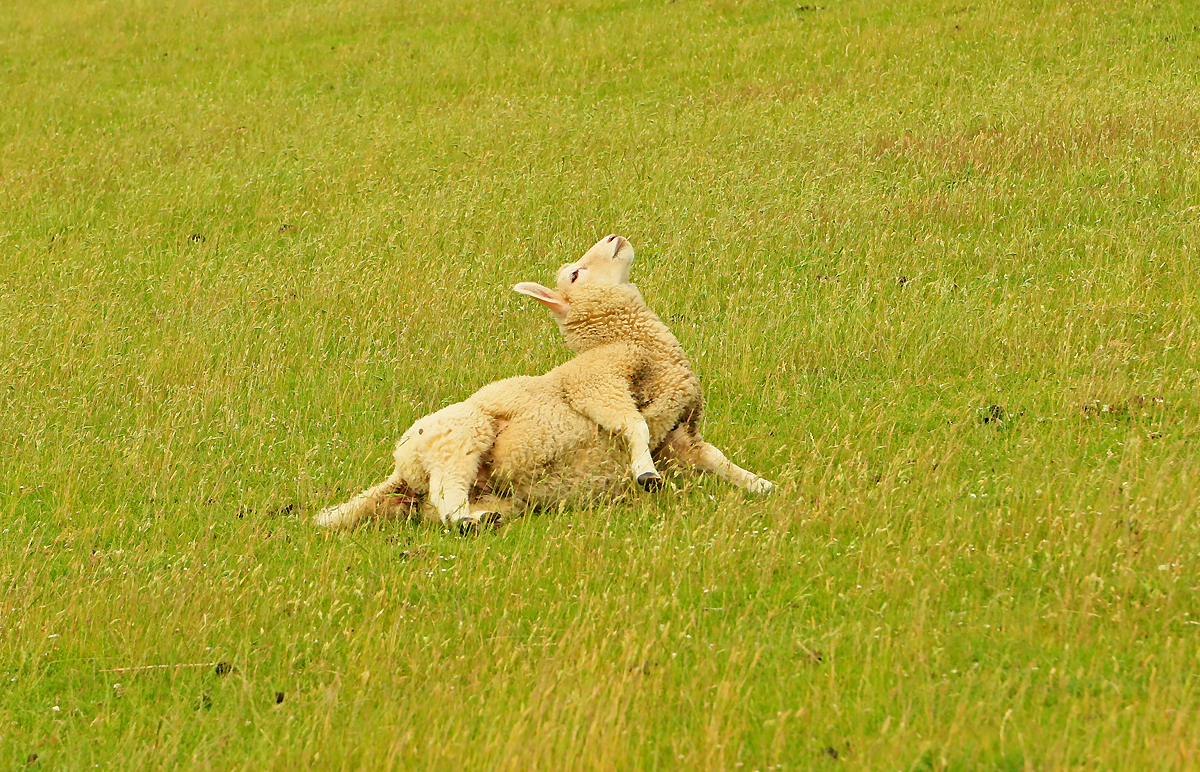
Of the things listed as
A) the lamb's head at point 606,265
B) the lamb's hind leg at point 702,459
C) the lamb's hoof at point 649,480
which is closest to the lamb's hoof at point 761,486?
the lamb's hind leg at point 702,459

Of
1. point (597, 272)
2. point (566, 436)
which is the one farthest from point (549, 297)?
point (566, 436)

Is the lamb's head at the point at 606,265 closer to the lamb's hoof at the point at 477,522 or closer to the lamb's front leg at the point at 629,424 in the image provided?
the lamb's front leg at the point at 629,424

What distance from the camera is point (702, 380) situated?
28.8ft

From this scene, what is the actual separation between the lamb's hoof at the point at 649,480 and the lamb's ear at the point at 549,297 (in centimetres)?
122

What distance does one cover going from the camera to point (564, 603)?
5.34m

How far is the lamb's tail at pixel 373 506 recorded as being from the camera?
21.4 ft

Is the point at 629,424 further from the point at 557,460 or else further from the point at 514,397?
the point at 514,397

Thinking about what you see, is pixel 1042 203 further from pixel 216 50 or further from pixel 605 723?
pixel 216 50

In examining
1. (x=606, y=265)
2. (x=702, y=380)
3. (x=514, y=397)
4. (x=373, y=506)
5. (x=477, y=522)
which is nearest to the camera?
(x=477, y=522)

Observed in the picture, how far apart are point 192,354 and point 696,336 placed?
383cm

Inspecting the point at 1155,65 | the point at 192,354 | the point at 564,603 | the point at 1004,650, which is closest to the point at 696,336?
the point at 192,354

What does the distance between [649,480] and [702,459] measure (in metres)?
0.53

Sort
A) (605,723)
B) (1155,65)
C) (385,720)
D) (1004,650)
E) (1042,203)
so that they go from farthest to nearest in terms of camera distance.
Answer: (1155,65)
(1042,203)
(1004,650)
(385,720)
(605,723)

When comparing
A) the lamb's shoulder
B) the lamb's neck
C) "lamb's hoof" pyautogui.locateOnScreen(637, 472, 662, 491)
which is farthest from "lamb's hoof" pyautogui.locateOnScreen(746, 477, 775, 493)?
the lamb's shoulder
